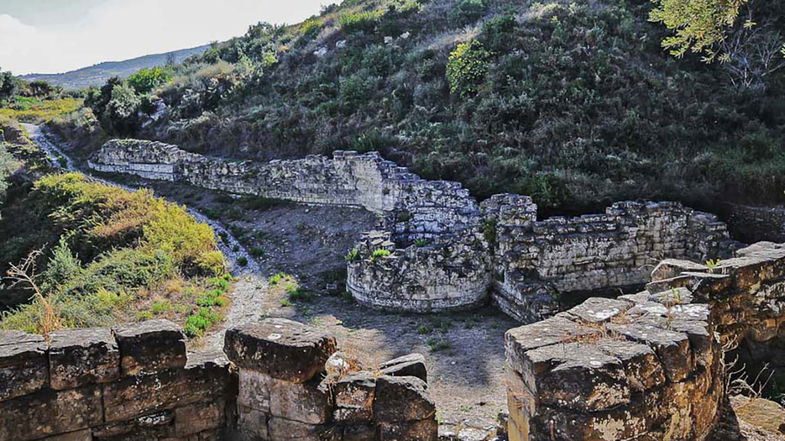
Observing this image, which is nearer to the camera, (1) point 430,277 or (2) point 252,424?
(2) point 252,424

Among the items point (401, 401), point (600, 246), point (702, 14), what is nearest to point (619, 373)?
point (401, 401)

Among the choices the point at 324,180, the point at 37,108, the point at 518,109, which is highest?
the point at 37,108

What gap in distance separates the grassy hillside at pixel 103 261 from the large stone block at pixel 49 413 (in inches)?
59.0

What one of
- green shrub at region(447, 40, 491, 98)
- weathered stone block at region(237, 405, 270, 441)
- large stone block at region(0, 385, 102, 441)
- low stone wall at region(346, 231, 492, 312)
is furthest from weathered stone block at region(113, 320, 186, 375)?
green shrub at region(447, 40, 491, 98)

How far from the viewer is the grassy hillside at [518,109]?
56.7 ft

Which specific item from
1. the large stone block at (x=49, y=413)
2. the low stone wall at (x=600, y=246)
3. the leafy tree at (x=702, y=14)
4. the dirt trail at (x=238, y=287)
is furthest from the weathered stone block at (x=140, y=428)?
the leafy tree at (x=702, y=14)

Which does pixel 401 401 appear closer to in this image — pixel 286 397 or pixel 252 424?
pixel 286 397

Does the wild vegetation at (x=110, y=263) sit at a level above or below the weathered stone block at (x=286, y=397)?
below

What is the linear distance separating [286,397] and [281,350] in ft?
1.80

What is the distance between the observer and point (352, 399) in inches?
241

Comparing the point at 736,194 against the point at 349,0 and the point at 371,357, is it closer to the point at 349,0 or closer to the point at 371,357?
the point at 371,357

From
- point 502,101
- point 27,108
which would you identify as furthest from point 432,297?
Answer: point 27,108

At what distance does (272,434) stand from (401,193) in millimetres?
13857

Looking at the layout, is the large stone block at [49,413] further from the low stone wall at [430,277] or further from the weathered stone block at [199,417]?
the low stone wall at [430,277]
